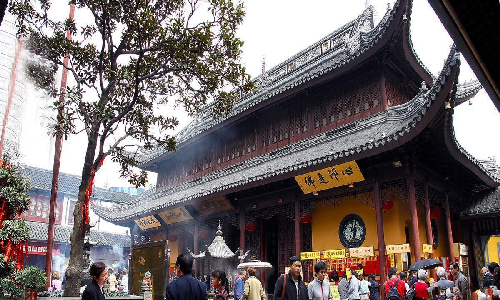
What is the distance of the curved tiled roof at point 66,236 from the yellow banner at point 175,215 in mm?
10122

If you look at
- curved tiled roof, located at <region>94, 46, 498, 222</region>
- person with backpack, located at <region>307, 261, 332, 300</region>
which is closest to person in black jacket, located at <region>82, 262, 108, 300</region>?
person with backpack, located at <region>307, 261, 332, 300</region>

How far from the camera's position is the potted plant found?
761 cm

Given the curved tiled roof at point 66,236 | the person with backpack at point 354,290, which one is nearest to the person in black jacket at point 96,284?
the person with backpack at point 354,290

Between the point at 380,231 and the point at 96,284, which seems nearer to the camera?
the point at 96,284

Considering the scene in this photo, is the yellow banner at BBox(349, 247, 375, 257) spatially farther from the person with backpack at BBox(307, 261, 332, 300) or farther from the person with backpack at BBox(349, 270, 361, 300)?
the person with backpack at BBox(307, 261, 332, 300)

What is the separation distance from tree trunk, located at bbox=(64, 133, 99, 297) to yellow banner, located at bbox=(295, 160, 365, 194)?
6.33 m

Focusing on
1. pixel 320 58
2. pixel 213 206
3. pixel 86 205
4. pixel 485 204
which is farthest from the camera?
pixel 320 58

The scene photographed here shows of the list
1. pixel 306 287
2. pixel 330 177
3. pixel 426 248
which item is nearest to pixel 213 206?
pixel 330 177

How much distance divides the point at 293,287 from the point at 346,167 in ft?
19.8

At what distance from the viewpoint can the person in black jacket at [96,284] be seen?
4070mm

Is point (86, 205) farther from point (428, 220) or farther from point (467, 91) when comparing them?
point (467, 91)

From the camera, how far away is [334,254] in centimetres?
1174

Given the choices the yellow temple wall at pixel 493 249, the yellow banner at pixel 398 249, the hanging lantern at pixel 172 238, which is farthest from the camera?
the hanging lantern at pixel 172 238

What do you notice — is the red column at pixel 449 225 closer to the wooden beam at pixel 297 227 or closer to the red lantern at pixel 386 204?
the red lantern at pixel 386 204
